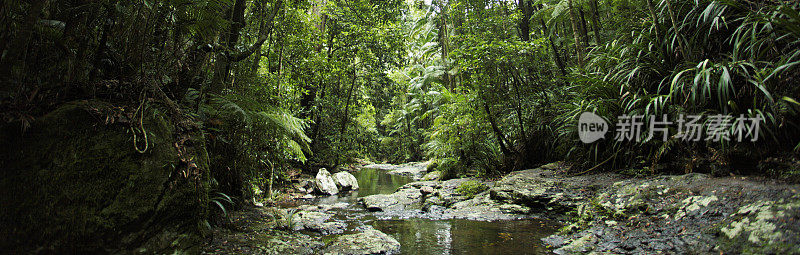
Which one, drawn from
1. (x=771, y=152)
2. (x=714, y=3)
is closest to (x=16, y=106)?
(x=771, y=152)

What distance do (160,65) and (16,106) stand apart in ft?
3.68

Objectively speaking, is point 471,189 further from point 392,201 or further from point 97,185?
point 97,185

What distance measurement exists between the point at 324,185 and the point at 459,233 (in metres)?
4.45

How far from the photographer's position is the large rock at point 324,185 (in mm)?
7445

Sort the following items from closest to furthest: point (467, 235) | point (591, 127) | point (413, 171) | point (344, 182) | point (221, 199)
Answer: point (221, 199)
point (467, 235)
point (591, 127)
point (344, 182)
point (413, 171)

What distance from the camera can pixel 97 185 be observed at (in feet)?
7.28

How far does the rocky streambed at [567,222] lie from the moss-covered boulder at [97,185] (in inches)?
25.7

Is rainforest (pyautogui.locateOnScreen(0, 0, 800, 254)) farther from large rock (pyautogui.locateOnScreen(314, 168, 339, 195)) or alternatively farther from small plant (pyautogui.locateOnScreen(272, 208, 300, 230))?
large rock (pyautogui.locateOnScreen(314, 168, 339, 195))

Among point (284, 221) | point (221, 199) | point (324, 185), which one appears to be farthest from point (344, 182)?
point (221, 199)

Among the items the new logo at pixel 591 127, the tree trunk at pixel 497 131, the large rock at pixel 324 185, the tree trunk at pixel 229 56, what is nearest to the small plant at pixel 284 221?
the tree trunk at pixel 229 56

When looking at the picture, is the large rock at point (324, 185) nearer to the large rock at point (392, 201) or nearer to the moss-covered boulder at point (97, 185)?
the large rock at point (392, 201)

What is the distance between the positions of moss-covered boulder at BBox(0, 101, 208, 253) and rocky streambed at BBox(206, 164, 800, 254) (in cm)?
65

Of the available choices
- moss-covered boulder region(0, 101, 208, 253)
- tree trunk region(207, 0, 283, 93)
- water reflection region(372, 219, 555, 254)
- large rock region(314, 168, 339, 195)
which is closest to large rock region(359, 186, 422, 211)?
water reflection region(372, 219, 555, 254)

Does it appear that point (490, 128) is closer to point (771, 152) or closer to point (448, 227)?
point (448, 227)
